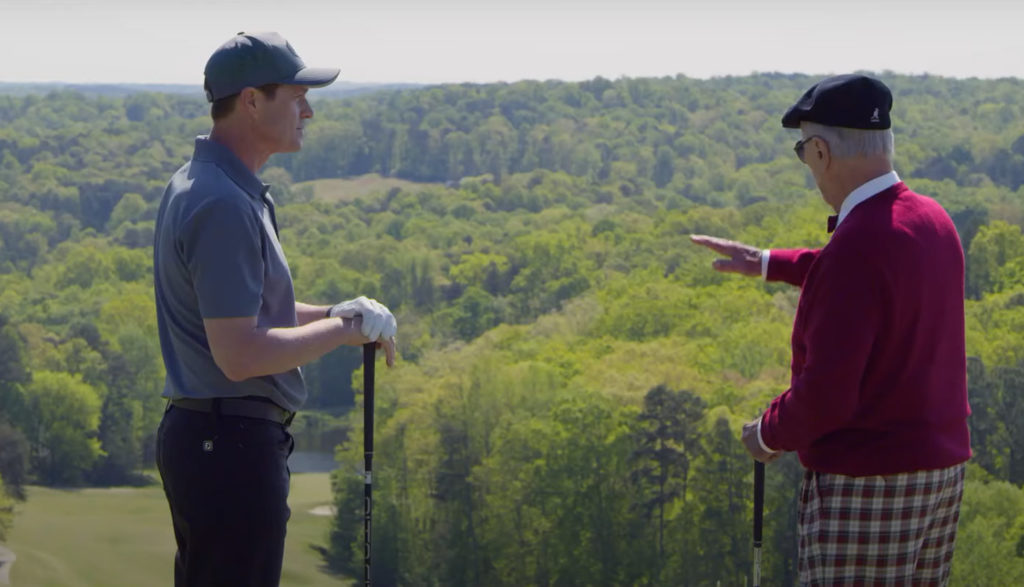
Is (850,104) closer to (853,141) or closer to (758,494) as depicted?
(853,141)

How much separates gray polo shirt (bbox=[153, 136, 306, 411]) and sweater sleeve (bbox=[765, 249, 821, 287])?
5.19 feet

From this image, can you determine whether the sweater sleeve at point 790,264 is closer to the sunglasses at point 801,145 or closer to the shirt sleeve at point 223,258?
the sunglasses at point 801,145

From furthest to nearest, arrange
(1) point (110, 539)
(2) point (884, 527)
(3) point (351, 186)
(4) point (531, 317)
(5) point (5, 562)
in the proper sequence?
(3) point (351, 186) → (4) point (531, 317) → (1) point (110, 539) → (5) point (5, 562) → (2) point (884, 527)

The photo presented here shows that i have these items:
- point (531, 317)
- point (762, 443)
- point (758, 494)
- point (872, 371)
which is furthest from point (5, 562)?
point (531, 317)

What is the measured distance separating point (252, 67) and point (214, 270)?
0.58 m

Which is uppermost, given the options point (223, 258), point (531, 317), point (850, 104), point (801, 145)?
point (850, 104)

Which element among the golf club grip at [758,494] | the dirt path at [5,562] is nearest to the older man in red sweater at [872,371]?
the golf club grip at [758,494]

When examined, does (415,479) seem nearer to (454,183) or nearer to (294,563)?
(294,563)

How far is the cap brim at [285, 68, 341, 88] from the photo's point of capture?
12.4ft

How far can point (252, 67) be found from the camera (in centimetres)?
376

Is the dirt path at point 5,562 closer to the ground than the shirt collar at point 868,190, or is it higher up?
closer to the ground

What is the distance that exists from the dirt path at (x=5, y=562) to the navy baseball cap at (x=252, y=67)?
34.3m

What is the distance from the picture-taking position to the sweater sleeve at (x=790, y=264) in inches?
175

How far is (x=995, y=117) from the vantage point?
512ft
